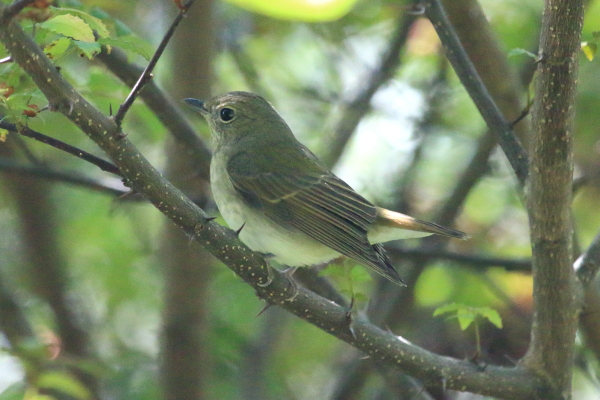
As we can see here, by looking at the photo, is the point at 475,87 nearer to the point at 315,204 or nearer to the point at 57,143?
the point at 315,204

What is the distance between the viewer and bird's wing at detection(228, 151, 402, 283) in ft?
13.2

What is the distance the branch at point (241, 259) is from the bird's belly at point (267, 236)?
68cm

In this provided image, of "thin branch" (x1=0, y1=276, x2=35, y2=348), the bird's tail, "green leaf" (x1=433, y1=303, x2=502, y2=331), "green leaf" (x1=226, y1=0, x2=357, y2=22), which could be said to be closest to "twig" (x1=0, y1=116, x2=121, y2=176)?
"green leaf" (x1=226, y1=0, x2=357, y2=22)

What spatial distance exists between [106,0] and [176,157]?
1.35 metres

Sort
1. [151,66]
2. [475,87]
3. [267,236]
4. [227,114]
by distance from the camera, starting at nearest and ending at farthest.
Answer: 1. [151,66]
2. [475,87]
3. [267,236]
4. [227,114]

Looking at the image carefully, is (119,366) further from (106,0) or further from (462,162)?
(462,162)

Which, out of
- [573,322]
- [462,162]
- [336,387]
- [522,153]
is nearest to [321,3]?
[522,153]

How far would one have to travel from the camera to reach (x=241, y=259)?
2.98 m

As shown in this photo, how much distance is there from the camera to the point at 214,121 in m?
4.97

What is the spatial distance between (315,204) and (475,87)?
1255 millimetres

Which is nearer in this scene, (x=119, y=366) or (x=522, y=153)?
(x=522, y=153)

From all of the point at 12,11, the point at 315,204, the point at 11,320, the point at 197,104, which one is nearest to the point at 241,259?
the point at 12,11

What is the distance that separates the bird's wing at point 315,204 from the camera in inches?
158

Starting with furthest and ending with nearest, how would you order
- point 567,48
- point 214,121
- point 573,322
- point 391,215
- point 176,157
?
point 176,157, point 214,121, point 391,215, point 573,322, point 567,48
